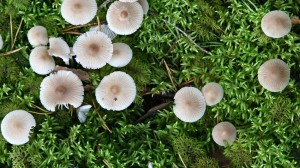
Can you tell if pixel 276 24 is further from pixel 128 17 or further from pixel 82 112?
pixel 82 112

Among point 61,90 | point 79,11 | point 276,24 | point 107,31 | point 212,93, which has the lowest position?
point 61,90

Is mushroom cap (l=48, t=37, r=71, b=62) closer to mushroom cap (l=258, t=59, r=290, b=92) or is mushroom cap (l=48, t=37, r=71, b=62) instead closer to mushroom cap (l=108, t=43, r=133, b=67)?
mushroom cap (l=108, t=43, r=133, b=67)

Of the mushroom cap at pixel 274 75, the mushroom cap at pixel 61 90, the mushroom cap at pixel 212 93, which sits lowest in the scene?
the mushroom cap at pixel 61 90

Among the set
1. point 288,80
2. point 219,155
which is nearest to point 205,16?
point 288,80

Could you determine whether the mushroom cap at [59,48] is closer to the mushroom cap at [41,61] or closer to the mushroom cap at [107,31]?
the mushroom cap at [41,61]

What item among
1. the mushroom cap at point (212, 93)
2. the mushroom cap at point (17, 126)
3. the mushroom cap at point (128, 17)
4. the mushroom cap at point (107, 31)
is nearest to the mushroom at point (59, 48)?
the mushroom cap at point (107, 31)

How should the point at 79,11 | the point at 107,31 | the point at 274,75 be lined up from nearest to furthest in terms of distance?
the point at 274,75, the point at 79,11, the point at 107,31

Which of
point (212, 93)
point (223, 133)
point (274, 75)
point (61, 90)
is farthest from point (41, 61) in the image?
point (274, 75)

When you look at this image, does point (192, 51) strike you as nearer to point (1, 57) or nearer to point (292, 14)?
point (292, 14)
